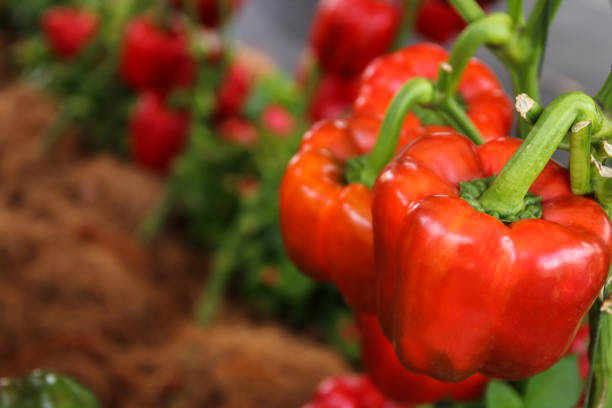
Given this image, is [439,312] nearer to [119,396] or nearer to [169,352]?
[119,396]

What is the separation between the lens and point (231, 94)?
75.9 inches

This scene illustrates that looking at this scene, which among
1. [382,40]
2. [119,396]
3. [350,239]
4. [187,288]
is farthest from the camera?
[187,288]

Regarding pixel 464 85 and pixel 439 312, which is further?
pixel 464 85

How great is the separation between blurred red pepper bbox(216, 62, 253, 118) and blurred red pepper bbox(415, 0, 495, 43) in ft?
2.10

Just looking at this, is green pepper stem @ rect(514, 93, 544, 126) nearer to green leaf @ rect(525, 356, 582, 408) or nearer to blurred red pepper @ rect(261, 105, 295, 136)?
green leaf @ rect(525, 356, 582, 408)

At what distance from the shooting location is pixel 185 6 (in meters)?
1.71

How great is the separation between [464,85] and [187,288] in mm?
1118

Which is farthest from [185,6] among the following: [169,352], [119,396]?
[119,396]

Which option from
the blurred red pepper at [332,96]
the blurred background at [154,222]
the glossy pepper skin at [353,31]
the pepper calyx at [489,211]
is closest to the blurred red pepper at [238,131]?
the blurred background at [154,222]

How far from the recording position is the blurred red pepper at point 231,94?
1.91 m

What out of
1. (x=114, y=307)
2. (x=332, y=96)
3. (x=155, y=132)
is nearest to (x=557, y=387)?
(x=114, y=307)

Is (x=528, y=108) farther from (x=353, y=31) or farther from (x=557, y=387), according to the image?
(x=353, y=31)

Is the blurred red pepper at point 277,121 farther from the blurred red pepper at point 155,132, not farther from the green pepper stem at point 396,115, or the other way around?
the green pepper stem at point 396,115

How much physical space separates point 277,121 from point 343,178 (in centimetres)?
143
